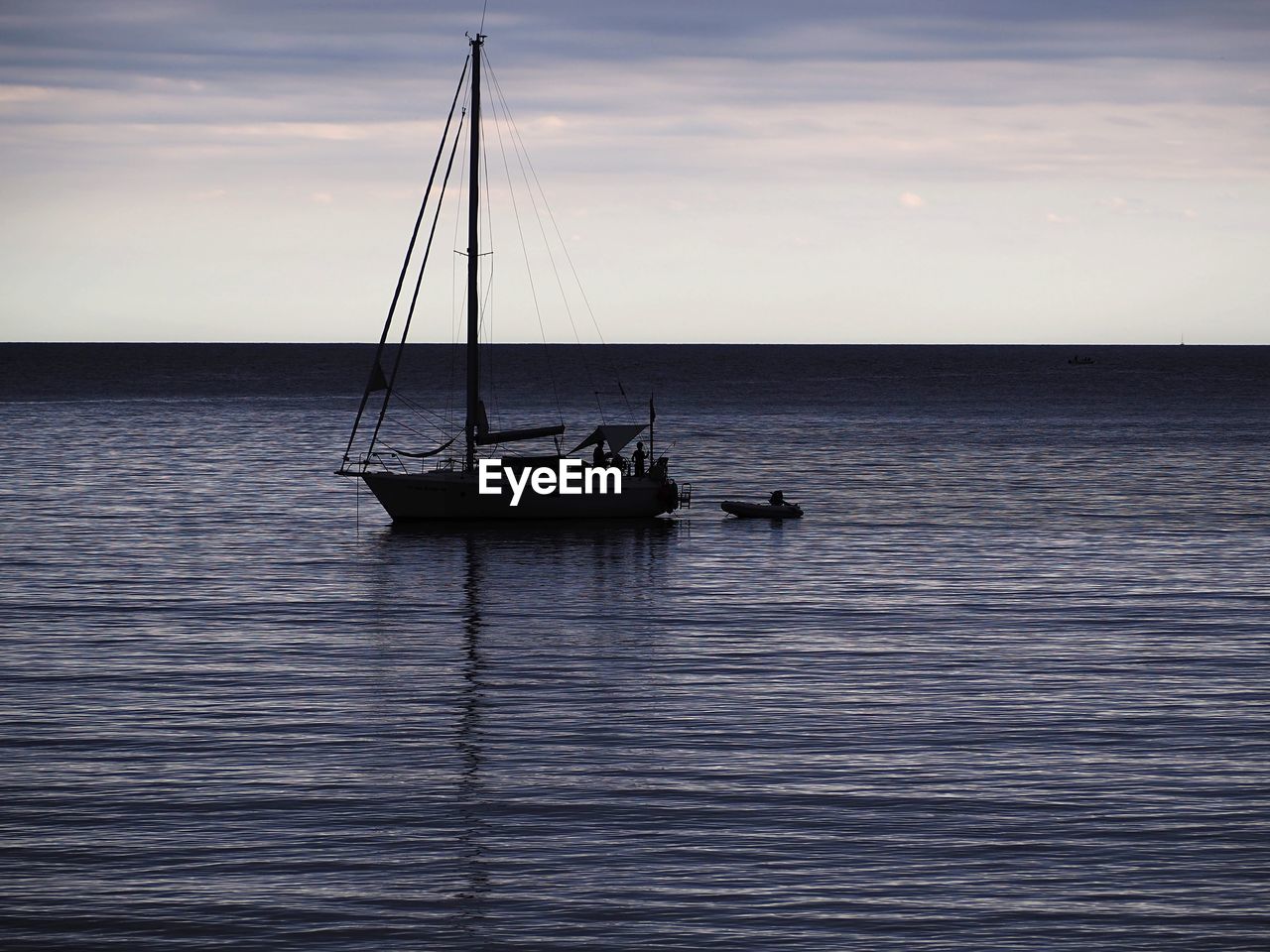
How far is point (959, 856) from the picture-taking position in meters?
19.8

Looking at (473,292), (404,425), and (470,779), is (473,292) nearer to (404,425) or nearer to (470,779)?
(470,779)

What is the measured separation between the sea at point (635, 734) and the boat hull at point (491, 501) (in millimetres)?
957

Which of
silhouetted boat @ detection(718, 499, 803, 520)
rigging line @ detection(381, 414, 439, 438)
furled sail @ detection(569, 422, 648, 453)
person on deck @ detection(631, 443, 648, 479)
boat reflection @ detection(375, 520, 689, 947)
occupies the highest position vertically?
furled sail @ detection(569, 422, 648, 453)

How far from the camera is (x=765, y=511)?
61.4 m

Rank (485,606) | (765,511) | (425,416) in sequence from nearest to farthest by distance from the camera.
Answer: (485,606), (765,511), (425,416)

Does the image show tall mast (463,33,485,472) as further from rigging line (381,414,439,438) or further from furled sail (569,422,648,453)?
rigging line (381,414,439,438)

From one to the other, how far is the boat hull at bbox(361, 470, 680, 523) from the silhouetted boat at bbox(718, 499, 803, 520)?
3.00 meters

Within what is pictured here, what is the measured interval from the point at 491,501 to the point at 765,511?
34.1 feet

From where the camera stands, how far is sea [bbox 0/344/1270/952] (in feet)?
59.7

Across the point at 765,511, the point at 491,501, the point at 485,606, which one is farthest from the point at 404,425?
the point at 485,606

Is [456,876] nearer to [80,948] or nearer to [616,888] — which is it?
[616,888]

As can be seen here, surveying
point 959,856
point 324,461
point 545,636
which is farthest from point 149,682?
point 324,461

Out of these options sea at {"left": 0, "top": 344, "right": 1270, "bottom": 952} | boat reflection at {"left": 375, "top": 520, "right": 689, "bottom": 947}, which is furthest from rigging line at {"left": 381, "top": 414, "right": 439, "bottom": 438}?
sea at {"left": 0, "top": 344, "right": 1270, "bottom": 952}

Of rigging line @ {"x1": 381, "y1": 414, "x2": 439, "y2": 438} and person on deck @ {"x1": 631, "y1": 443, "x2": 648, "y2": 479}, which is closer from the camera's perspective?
person on deck @ {"x1": 631, "y1": 443, "x2": 648, "y2": 479}
